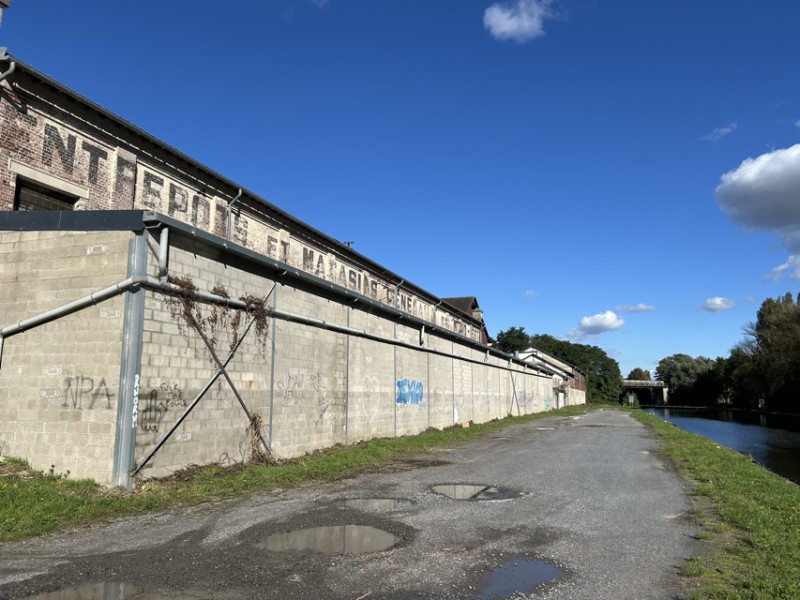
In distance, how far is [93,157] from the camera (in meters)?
16.9

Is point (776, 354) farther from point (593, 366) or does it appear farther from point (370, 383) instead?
point (370, 383)

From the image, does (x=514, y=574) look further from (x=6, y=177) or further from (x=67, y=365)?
(x=6, y=177)

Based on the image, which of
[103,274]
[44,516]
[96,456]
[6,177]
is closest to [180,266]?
[103,274]

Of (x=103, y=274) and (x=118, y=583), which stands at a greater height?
(x=103, y=274)

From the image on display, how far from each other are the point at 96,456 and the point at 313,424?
6.28 metres

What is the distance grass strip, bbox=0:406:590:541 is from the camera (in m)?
7.18

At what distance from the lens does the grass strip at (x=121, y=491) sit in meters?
7.18

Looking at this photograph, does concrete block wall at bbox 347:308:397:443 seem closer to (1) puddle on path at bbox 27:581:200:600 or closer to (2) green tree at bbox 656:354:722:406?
(1) puddle on path at bbox 27:581:200:600

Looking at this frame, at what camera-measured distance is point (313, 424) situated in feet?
48.2

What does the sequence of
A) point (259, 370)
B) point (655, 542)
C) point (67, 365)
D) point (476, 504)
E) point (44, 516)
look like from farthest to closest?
point (259, 370) → point (67, 365) → point (476, 504) → point (44, 516) → point (655, 542)

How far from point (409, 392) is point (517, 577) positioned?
16736 mm

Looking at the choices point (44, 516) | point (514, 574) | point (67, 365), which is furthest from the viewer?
point (67, 365)

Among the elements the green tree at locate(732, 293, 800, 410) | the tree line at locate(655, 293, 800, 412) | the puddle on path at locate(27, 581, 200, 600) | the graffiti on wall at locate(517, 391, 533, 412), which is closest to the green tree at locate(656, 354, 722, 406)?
the tree line at locate(655, 293, 800, 412)

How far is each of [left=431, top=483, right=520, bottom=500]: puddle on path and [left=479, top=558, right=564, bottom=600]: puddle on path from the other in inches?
138
